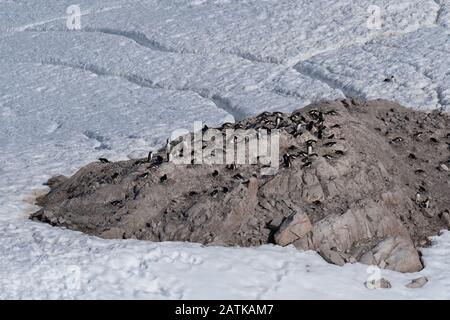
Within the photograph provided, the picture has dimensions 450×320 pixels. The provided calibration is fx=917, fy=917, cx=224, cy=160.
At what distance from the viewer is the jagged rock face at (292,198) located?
754 centimetres

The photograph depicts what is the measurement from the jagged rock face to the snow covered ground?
8.2 inches

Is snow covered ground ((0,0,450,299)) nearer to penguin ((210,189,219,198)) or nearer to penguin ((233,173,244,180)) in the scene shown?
penguin ((210,189,219,198))

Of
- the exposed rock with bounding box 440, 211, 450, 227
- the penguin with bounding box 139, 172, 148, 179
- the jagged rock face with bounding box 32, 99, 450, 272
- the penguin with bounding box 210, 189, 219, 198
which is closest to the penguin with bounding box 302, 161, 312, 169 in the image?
the jagged rock face with bounding box 32, 99, 450, 272

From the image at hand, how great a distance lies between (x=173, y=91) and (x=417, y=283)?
7655mm

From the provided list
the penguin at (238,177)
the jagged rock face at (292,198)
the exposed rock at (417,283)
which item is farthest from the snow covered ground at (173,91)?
the penguin at (238,177)

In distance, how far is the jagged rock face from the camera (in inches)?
297

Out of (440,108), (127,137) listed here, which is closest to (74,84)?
(127,137)

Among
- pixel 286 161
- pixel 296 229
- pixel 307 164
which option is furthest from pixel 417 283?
pixel 286 161

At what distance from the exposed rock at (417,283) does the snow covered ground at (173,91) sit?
0.07 meters
